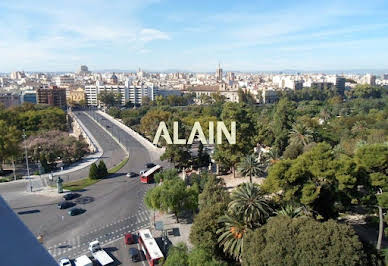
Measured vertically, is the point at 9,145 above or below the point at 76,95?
below

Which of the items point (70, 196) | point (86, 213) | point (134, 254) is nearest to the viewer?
point (134, 254)

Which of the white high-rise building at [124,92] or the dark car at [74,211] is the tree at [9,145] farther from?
the white high-rise building at [124,92]

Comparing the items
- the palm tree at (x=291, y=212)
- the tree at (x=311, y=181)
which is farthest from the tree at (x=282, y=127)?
the palm tree at (x=291, y=212)

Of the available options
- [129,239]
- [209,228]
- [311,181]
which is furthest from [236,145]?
[129,239]

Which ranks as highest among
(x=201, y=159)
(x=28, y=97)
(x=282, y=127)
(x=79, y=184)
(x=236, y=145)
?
(x=28, y=97)

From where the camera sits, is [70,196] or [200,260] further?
[70,196]

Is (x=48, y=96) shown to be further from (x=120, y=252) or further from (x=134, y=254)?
(x=134, y=254)

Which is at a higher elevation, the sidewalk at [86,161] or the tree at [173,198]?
the tree at [173,198]
